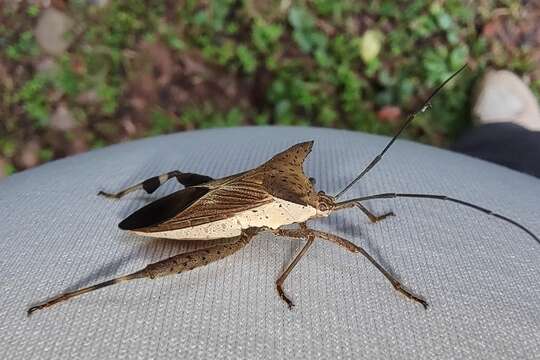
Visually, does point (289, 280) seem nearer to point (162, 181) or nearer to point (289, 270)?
point (289, 270)

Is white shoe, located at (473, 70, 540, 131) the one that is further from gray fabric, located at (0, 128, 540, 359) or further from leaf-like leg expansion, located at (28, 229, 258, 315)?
leaf-like leg expansion, located at (28, 229, 258, 315)

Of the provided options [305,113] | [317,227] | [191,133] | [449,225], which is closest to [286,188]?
[317,227]

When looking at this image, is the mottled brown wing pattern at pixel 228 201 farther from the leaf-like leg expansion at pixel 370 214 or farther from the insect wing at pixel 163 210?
the leaf-like leg expansion at pixel 370 214

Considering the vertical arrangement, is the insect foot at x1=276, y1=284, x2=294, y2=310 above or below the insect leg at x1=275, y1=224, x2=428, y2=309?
below

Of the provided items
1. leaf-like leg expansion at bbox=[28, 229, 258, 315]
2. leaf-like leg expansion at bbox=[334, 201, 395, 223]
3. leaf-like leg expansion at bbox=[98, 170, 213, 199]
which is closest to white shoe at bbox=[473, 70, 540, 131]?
leaf-like leg expansion at bbox=[334, 201, 395, 223]

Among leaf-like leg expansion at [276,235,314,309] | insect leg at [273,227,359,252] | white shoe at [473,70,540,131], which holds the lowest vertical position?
white shoe at [473,70,540,131]

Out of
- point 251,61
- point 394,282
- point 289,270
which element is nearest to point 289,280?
point 289,270
